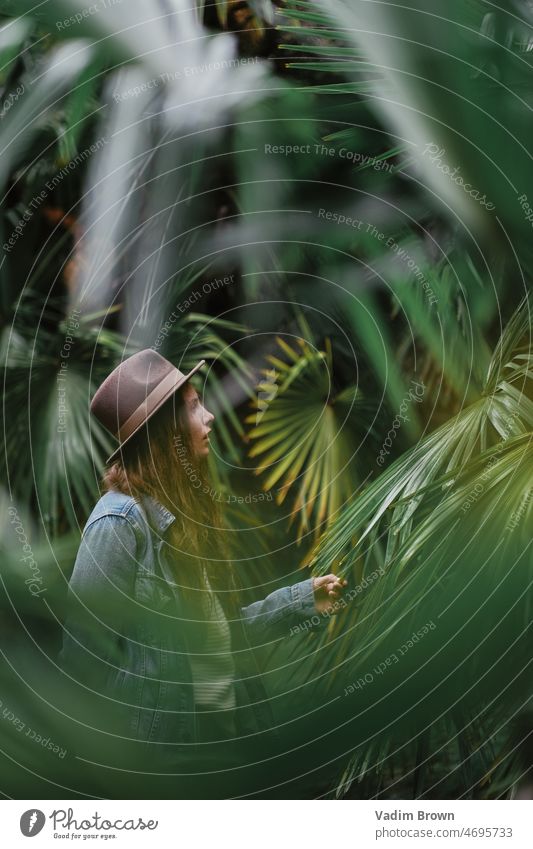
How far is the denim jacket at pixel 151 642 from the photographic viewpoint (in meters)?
1.89

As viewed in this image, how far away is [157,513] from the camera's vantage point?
1.88 metres

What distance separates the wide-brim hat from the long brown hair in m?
0.02

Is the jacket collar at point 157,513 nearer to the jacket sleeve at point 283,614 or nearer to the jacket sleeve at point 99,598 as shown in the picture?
the jacket sleeve at point 99,598

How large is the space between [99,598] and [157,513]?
7.7 inches

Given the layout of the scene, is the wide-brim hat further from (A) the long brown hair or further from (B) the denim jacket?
(B) the denim jacket

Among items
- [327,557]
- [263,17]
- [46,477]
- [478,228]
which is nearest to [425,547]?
[327,557]

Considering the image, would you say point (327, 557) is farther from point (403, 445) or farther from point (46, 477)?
point (46, 477)

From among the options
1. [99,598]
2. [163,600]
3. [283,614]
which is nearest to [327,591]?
[283,614]

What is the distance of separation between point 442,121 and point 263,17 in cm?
40

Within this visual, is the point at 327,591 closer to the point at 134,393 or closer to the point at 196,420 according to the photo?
the point at 196,420

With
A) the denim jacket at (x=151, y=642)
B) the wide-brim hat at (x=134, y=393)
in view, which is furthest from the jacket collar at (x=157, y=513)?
the wide-brim hat at (x=134, y=393)

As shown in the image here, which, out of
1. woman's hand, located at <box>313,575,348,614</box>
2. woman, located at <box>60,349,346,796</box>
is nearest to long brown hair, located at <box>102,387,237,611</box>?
woman, located at <box>60,349,346,796</box>

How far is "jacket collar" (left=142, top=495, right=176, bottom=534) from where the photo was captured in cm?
188
